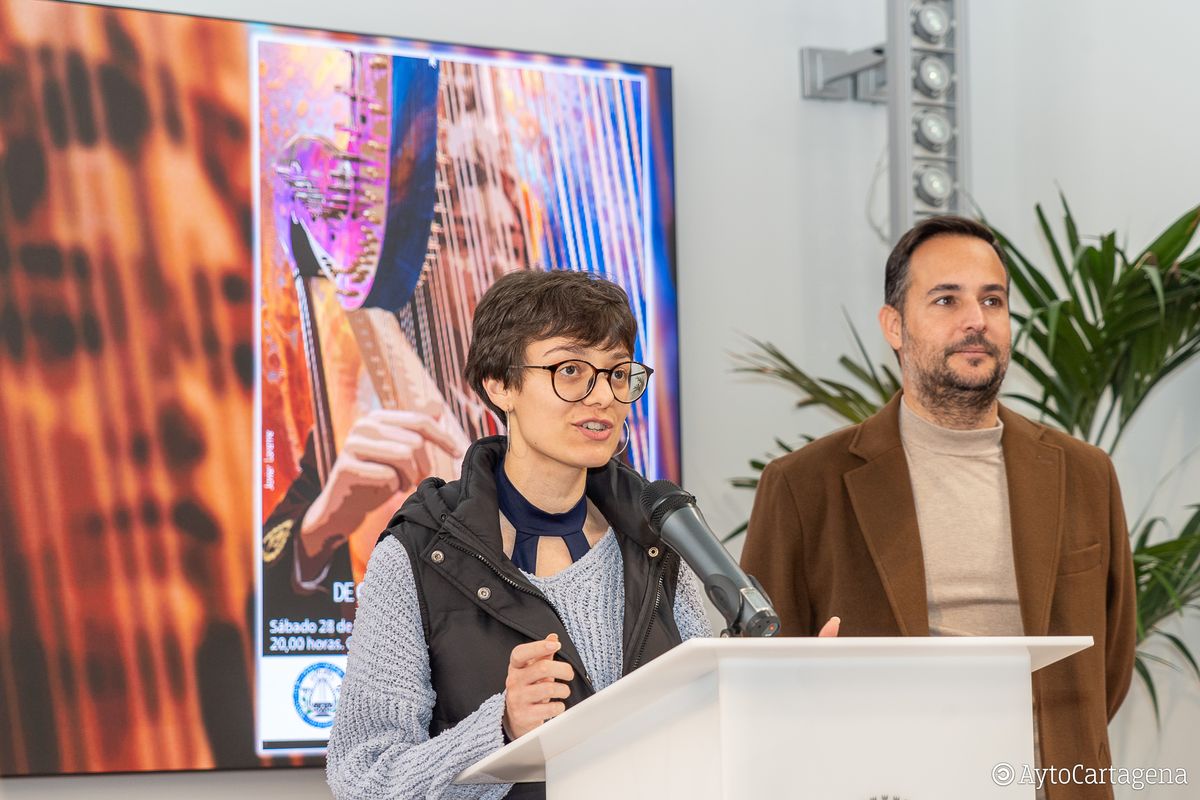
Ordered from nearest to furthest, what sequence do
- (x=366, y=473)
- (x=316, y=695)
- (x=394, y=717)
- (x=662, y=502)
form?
(x=662, y=502) < (x=394, y=717) < (x=316, y=695) < (x=366, y=473)

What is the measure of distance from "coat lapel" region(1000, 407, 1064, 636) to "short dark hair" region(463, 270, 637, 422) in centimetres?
102

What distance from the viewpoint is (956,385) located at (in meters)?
2.53

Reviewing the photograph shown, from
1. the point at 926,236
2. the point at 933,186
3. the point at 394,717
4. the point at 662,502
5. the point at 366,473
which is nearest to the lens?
the point at 662,502

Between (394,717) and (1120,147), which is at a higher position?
(1120,147)

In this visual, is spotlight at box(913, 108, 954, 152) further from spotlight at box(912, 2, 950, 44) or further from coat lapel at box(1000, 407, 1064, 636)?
coat lapel at box(1000, 407, 1064, 636)

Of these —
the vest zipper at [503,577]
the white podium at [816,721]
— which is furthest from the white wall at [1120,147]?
the white podium at [816,721]

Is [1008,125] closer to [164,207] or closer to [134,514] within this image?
[164,207]

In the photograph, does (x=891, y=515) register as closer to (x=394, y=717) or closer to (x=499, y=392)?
(x=499, y=392)

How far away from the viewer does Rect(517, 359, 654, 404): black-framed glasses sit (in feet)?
5.74

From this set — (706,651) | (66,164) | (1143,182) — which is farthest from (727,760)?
(1143,182)

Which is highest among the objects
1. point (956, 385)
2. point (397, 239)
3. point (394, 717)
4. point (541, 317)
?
point (397, 239)

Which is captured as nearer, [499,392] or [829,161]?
[499,392]

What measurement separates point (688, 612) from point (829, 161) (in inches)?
108
